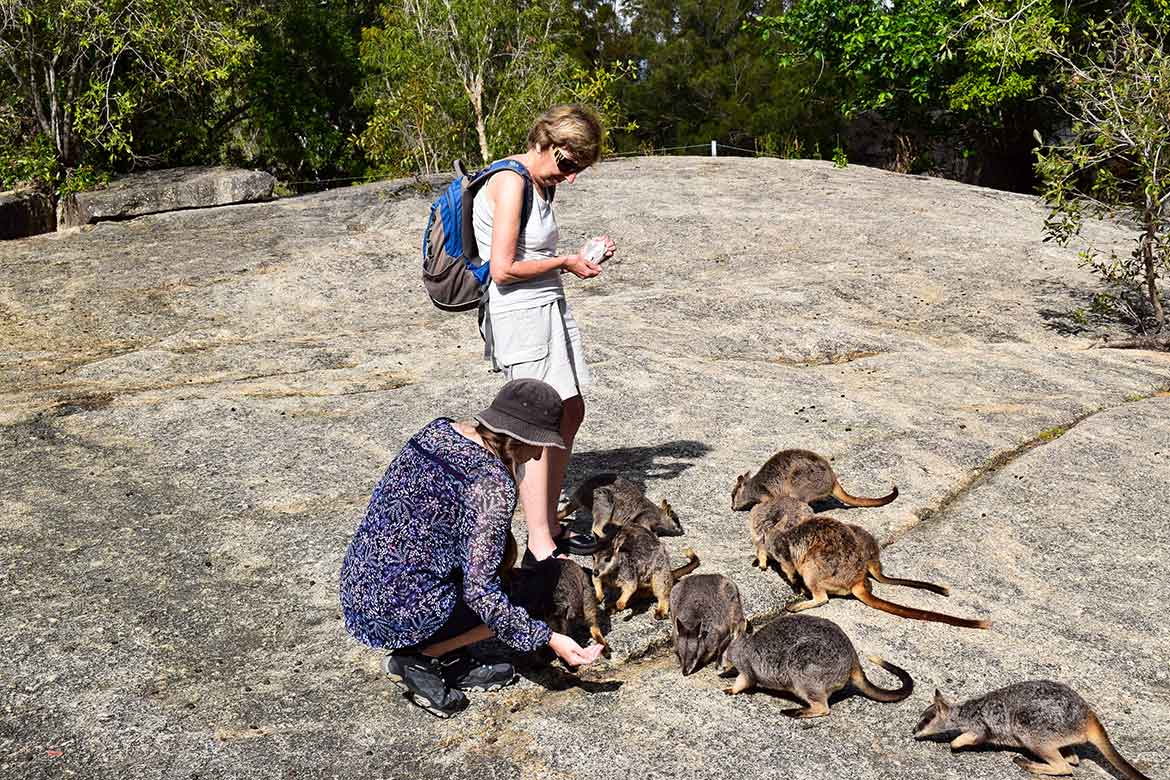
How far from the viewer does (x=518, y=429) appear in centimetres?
449

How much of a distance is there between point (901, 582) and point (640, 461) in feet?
7.94

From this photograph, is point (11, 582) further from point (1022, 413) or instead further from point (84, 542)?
point (1022, 413)

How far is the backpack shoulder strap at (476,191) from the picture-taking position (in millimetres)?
5469

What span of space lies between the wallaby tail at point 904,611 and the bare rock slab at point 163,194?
41.8 ft

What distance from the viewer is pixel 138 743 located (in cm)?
459

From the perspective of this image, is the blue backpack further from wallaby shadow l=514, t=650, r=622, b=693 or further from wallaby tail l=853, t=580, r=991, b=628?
wallaby tail l=853, t=580, r=991, b=628

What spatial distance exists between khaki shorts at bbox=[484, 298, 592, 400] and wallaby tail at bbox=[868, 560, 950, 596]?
1.77 m

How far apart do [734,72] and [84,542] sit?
31.9m

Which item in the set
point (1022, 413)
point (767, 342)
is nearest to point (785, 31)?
point (767, 342)

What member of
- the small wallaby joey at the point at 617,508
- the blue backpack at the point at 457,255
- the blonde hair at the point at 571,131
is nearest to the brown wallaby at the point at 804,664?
the small wallaby joey at the point at 617,508

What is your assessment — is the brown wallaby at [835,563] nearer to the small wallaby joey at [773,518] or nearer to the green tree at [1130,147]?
the small wallaby joey at [773,518]

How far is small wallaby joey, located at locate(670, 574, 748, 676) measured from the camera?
5098mm

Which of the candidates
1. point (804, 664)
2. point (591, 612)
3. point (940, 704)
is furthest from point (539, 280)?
point (940, 704)

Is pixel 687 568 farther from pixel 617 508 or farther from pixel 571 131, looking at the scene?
pixel 571 131
